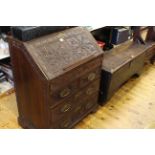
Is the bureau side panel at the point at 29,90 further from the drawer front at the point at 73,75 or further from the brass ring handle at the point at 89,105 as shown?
the brass ring handle at the point at 89,105

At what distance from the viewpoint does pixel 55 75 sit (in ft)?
3.80

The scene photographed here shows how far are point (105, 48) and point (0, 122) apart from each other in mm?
1567

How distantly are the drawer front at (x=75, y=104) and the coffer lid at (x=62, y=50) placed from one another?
0.88 ft

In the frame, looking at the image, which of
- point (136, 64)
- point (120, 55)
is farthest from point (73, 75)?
point (136, 64)

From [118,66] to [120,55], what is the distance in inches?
10.7

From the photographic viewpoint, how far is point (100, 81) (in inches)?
71.0

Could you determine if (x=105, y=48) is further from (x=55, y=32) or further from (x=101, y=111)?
(x=55, y=32)

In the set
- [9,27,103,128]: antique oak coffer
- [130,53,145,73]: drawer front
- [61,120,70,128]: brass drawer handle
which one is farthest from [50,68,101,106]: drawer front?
[130,53,145,73]: drawer front

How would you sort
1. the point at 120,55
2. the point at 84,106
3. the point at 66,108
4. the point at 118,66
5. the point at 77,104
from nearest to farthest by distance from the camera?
the point at 66,108, the point at 77,104, the point at 84,106, the point at 118,66, the point at 120,55

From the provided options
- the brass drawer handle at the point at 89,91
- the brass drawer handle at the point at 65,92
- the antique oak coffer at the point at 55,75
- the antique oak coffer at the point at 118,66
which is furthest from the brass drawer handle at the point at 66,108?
the antique oak coffer at the point at 118,66

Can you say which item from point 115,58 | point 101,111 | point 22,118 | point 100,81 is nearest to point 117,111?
point 101,111

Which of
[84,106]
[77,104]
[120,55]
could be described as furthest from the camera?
[120,55]

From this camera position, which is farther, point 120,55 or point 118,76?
point 120,55

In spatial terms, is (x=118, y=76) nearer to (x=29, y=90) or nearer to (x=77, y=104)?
(x=77, y=104)
